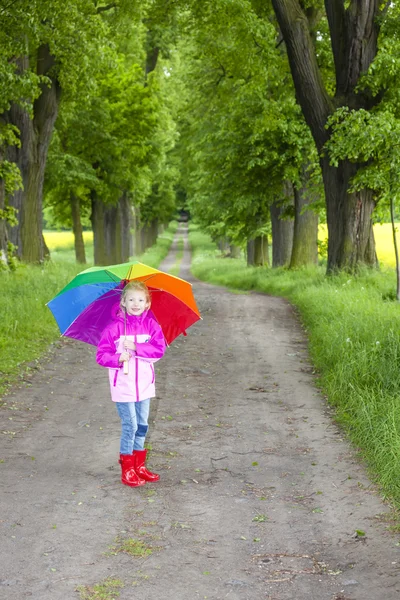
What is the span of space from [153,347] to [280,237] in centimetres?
2254

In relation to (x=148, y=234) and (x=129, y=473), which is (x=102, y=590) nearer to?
(x=129, y=473)

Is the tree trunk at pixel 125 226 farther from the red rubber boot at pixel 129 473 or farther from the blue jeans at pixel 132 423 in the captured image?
the red rubber boot at pixel 129 473

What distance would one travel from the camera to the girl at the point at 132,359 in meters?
6.20

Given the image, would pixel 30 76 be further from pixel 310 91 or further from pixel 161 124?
pixel 161 124

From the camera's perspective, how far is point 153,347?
247 inches

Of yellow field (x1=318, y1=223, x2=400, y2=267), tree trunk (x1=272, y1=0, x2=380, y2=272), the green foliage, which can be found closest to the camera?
tree trunk (x1=272, y1=0, x2=380, y2=272)

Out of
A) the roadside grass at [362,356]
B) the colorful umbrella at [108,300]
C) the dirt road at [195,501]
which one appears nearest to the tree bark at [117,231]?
the roadside grass at [362,356]

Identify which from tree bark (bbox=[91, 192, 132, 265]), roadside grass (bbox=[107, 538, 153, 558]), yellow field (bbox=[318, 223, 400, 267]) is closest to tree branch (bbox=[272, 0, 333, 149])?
roadside grass (bbox=[107, 538, 153, 558])

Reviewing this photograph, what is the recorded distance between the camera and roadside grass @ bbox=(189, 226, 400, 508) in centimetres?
656

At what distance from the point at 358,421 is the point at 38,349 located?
19.9ft

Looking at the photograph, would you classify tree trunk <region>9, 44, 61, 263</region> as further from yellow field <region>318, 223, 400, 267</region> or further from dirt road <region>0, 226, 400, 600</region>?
yellow field <region>318, 223, 400, 267</region>

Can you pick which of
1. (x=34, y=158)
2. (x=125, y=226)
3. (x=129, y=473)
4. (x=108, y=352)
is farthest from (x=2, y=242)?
(x=125, y=226)

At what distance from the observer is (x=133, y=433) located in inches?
249

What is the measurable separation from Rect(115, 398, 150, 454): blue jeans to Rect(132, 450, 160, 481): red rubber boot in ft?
0.17
